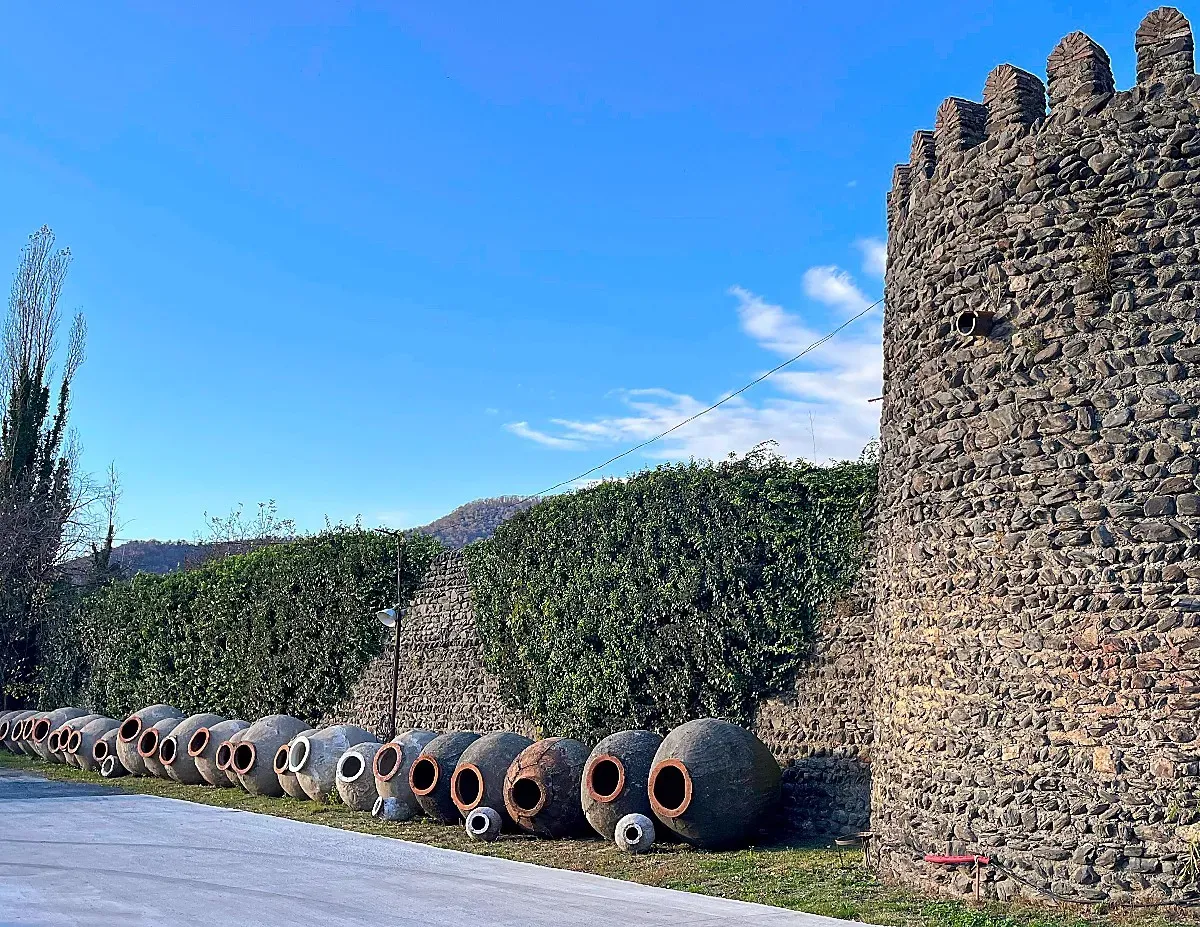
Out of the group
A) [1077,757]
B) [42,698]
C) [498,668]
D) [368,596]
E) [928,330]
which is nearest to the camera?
[1077,757]

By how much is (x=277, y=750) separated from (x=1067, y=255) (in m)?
11.9

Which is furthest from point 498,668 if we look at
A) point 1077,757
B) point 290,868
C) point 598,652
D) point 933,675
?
point 1077,757

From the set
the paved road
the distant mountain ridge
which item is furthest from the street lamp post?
the distant mountain ridge

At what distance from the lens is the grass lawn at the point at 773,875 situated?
6.95m

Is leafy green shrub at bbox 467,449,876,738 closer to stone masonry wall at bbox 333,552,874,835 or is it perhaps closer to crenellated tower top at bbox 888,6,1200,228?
stone masonry wall at bbox 333,552,874,835

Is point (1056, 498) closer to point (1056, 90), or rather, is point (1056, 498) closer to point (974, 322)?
point (974, 322)

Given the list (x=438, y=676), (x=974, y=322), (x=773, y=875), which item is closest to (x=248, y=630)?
(x=438, y=676)

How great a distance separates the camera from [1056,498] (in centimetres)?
754

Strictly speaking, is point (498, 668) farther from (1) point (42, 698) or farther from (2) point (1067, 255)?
(1) point (42, 698)

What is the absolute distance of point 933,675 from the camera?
820cm

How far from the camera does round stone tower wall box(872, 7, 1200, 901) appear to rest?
7.03 meters

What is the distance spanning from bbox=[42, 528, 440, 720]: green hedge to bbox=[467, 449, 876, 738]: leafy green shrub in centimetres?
423

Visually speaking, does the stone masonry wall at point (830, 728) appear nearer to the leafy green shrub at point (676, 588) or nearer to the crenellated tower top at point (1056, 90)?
the leafy green shrub at point (676, 588)

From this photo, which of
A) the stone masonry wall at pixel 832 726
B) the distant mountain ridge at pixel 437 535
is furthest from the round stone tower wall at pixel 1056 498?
the distant mountain ridge at pixel 437 535
